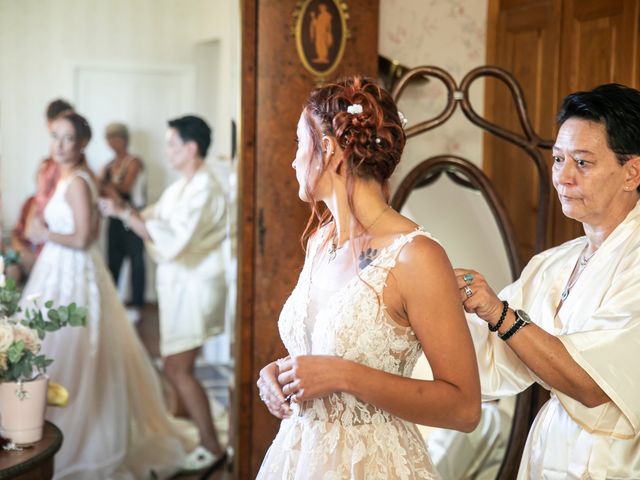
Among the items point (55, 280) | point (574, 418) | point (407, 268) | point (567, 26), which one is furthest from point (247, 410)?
point (567, 26)

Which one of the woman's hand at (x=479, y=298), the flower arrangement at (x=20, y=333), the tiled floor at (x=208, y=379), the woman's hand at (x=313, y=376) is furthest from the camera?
the tiled floor at (x=208, y=379)

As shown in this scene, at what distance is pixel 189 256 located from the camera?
3047 mm

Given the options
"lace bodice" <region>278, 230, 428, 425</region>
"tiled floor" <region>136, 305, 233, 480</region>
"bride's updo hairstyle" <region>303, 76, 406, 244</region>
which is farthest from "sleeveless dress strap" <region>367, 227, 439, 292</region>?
"tiled floor" <region>136, 305, 233, 480</region>

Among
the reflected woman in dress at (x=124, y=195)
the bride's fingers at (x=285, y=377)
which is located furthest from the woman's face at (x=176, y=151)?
the bride's fingers at (x=285, y=377)

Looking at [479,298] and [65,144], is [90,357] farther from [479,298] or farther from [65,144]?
[479,298]

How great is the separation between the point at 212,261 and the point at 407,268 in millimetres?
1600

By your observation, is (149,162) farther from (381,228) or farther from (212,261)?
(381,228)

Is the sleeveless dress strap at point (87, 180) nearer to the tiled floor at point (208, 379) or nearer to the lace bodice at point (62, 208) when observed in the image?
the lace bodice at point (62, 208)

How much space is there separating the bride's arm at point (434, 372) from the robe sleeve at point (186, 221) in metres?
1.56

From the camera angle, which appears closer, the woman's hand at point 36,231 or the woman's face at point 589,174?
the woman's face at point 589,174

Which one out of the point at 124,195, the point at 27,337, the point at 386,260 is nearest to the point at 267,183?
the point at 124,195

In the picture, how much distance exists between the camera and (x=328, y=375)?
1509 mm

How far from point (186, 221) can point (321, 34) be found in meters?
0.83

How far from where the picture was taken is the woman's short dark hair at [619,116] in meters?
1.86
